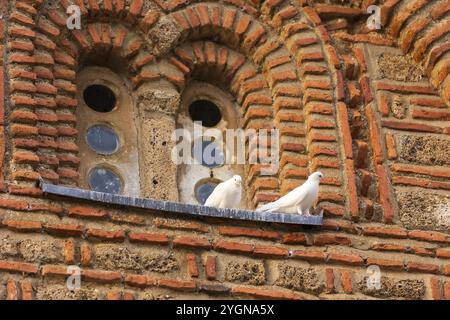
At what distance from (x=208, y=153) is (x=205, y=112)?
1.06ft

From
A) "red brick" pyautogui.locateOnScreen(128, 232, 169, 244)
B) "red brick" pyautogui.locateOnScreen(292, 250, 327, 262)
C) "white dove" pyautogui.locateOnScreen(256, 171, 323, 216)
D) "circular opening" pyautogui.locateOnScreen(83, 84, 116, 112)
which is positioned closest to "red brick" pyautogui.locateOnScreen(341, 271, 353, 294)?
"red brick" pyautogui.locateOnScreen(292, 250, 327, 262)

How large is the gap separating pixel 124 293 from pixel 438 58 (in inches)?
112

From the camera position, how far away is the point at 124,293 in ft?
37.5

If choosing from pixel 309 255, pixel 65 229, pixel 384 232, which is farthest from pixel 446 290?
pixel 65 229

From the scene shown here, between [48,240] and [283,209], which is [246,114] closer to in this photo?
[283,209]

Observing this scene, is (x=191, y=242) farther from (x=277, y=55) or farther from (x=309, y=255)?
(x=277, y=55)

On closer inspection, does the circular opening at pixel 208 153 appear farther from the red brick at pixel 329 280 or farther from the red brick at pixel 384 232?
the red brick at pixel 329 280

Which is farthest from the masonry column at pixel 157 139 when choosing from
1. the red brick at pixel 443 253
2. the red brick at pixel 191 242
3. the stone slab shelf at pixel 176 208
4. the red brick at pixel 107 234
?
the red brick at pixel 443 253

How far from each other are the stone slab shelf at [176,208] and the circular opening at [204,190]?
0.59 meters

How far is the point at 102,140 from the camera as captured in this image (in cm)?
1262

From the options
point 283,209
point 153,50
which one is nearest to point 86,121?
point 153,50

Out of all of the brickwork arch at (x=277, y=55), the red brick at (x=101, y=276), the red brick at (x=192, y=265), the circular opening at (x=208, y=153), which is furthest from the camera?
the circular opening at (x=208, y=153)

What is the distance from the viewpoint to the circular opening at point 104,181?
40.6 feet

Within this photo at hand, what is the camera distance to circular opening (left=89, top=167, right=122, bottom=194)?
12367mm
